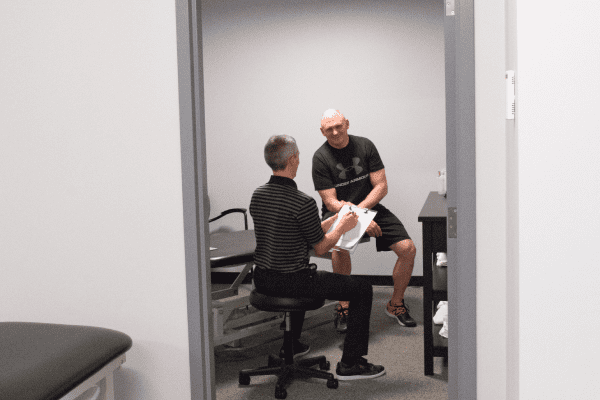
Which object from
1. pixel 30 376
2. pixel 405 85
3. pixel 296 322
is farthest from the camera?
pixel 405 85

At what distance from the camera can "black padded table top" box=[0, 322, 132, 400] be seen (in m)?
1.50

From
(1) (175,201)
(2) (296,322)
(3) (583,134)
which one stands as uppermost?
(3) (583,134)

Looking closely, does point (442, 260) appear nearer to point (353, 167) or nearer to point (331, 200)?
point (331, 200)

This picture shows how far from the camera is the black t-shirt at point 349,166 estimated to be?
395cm

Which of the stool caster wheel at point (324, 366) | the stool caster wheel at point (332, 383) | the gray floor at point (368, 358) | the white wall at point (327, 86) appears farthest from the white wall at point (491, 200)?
the white wall at point (327, 86)

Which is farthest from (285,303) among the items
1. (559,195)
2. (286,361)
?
(559,195)

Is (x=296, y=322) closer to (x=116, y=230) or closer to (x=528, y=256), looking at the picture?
(x=116, y=230)

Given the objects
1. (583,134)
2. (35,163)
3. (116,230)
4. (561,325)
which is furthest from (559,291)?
(35,163)

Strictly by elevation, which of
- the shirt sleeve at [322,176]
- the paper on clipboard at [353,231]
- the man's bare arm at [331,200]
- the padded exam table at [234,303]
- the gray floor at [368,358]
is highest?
the shirt sleeve at [322,176]

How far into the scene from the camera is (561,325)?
111cm

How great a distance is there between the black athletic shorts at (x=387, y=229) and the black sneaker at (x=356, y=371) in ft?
3.62

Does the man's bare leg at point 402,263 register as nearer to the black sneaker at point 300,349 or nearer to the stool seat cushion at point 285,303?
the black sneaker at point 300,349

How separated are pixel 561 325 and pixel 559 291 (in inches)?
2.8

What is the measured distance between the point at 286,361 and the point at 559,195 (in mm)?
2141
